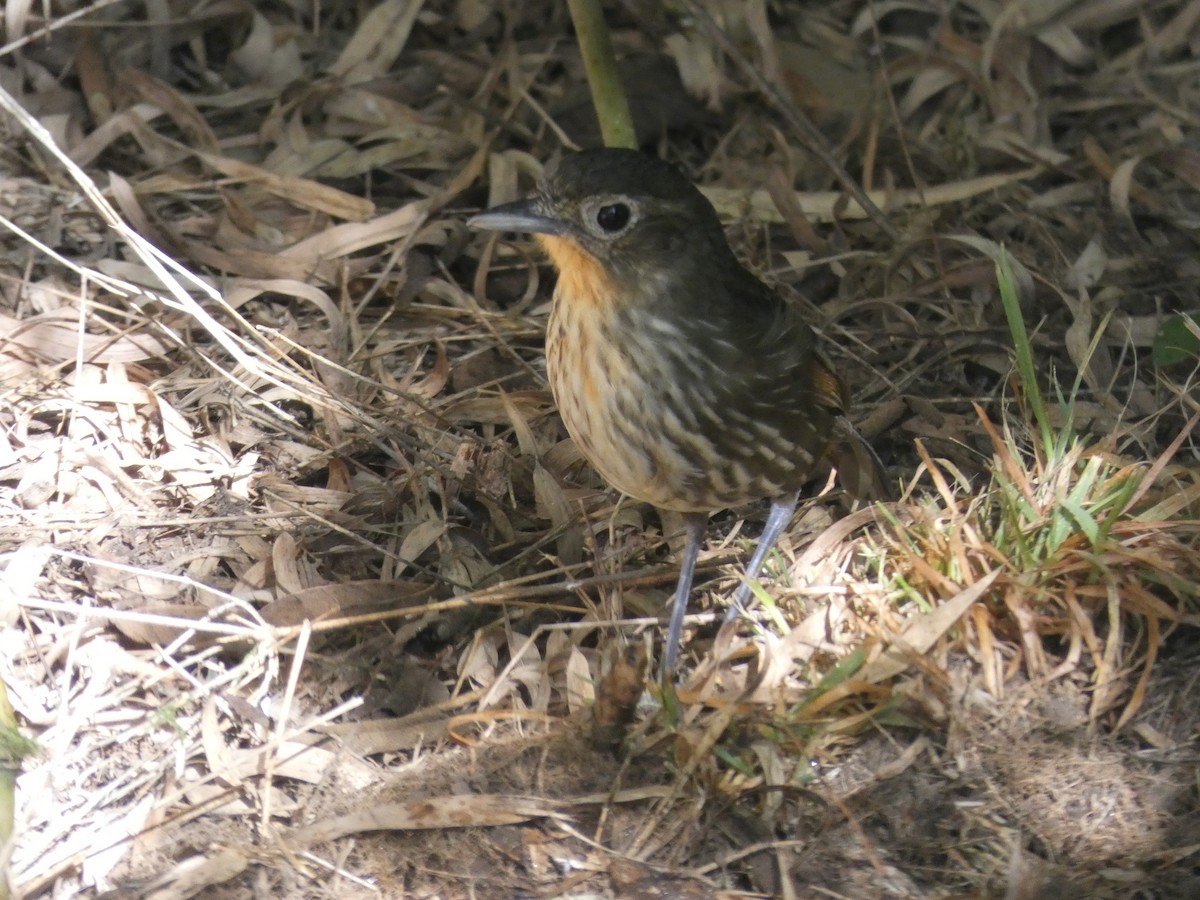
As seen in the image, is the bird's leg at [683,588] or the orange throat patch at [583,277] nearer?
the orange throat patch at [583,277]

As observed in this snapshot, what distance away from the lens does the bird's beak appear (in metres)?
3.17

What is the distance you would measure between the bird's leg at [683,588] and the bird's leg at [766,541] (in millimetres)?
116

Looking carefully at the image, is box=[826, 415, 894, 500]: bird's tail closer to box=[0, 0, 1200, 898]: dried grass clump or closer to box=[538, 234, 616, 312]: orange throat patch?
box=[0, 0, 1200, 898]: dried grass clump

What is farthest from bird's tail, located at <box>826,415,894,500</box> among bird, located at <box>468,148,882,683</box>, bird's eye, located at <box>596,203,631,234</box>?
bird's eye, located at <box>596,203,631,234</box>

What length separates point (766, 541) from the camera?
3.55 m

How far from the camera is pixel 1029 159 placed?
468 centimetres

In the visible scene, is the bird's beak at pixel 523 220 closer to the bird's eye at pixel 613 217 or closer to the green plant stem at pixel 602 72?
the bird's eye at pixel 613 217

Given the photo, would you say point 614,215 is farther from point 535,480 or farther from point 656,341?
point 535,480

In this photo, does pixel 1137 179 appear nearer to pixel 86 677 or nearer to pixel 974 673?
pixel 974 673

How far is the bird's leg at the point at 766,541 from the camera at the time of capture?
3.36 m

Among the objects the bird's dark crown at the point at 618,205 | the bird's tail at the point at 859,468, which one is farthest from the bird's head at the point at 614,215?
the bird's tail at the point at 859,468

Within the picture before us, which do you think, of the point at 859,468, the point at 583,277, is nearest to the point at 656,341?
the point at 583,277

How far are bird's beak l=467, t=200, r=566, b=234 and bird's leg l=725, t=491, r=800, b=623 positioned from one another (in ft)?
3.15

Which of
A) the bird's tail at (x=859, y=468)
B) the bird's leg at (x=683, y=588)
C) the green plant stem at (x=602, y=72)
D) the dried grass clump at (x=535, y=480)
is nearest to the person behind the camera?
the dried grass clump at (x=535, y=480)
